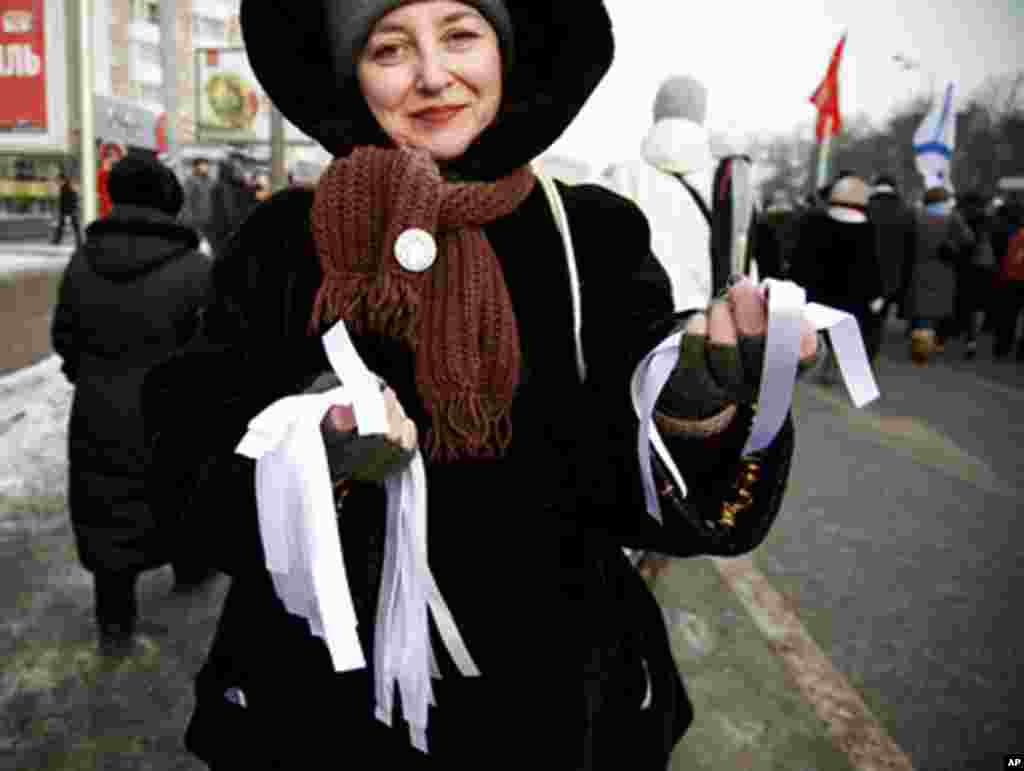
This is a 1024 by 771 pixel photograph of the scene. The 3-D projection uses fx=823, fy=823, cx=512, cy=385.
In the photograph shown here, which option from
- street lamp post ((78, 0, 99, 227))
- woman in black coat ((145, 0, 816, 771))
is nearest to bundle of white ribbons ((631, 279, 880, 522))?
woman in black coat ((145, 0, 816, 771))

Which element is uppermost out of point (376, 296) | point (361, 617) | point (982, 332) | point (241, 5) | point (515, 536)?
point (241, 5)

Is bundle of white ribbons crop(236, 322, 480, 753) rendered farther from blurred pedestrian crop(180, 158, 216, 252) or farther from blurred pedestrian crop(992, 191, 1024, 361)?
blurred pedestrian crop(180, 158, 216, 252)

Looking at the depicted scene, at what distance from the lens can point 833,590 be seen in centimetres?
349

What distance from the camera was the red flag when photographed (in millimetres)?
12508

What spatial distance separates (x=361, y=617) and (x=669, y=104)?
112 inches

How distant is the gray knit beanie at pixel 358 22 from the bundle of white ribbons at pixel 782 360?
23.8 inches

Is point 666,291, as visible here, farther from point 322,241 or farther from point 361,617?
point 361,617

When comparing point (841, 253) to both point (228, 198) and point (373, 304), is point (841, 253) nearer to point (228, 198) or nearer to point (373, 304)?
point (373, 304)

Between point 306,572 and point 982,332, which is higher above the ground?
point 306,572

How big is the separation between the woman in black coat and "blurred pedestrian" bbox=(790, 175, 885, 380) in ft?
20.6

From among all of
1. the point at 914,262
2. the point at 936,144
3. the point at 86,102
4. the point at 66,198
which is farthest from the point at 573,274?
the point at 66,198

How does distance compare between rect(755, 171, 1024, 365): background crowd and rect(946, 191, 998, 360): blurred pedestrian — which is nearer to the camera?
rect(755, 171, 1024, 365): background crowd

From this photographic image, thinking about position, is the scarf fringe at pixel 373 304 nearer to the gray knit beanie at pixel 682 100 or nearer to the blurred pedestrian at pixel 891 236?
the gray knit beanie at pixel 682 100

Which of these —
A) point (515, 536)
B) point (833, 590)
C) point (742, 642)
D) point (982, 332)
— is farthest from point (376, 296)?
point (982, 332)
